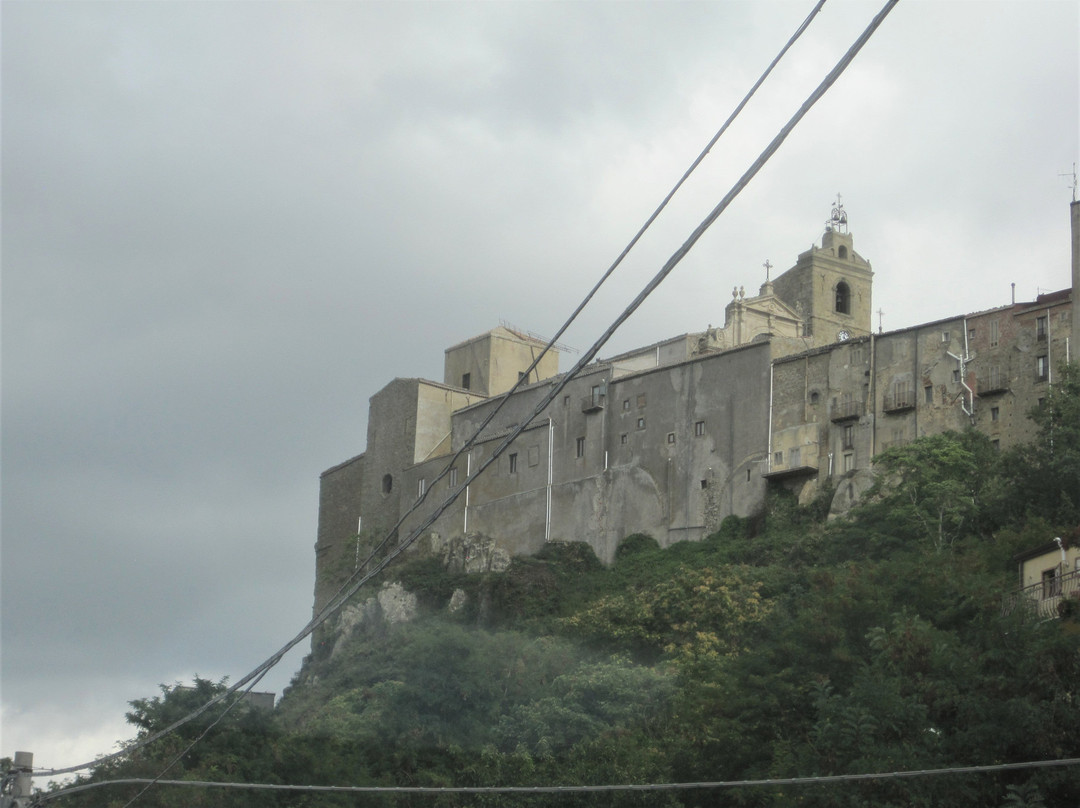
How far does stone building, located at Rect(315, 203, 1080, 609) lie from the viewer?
170ft

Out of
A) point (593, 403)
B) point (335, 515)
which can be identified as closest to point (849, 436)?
point (593, 403)

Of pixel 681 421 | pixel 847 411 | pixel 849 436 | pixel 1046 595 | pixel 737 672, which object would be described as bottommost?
pixel 737 672

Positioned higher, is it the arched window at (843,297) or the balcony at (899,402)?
the arched window at (843,297)

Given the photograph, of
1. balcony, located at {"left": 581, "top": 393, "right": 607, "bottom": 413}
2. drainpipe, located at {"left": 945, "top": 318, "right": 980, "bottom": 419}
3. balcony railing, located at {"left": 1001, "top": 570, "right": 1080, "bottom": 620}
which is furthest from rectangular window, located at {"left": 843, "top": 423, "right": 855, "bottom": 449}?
balcony railing, located at {"left": 1001, "top": 570, "right": 1080, "bottom": 620}

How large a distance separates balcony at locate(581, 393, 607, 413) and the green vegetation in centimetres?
585

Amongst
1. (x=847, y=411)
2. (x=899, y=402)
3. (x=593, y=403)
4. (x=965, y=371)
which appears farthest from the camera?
(x=593, y=403)

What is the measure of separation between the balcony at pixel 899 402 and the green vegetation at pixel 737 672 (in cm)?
225

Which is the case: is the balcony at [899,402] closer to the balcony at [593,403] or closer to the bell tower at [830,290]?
the balcony at [593,403]

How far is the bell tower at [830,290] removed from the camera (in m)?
78.9

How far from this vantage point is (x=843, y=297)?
81188 mm

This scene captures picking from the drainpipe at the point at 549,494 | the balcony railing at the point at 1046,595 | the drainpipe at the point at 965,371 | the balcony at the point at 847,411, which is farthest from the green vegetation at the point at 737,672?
the balcony at the point at 847,411

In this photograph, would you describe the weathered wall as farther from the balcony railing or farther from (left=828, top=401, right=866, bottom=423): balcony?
the balcony railing

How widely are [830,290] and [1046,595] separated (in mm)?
48866

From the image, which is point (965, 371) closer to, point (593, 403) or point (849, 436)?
point (849, 436)
